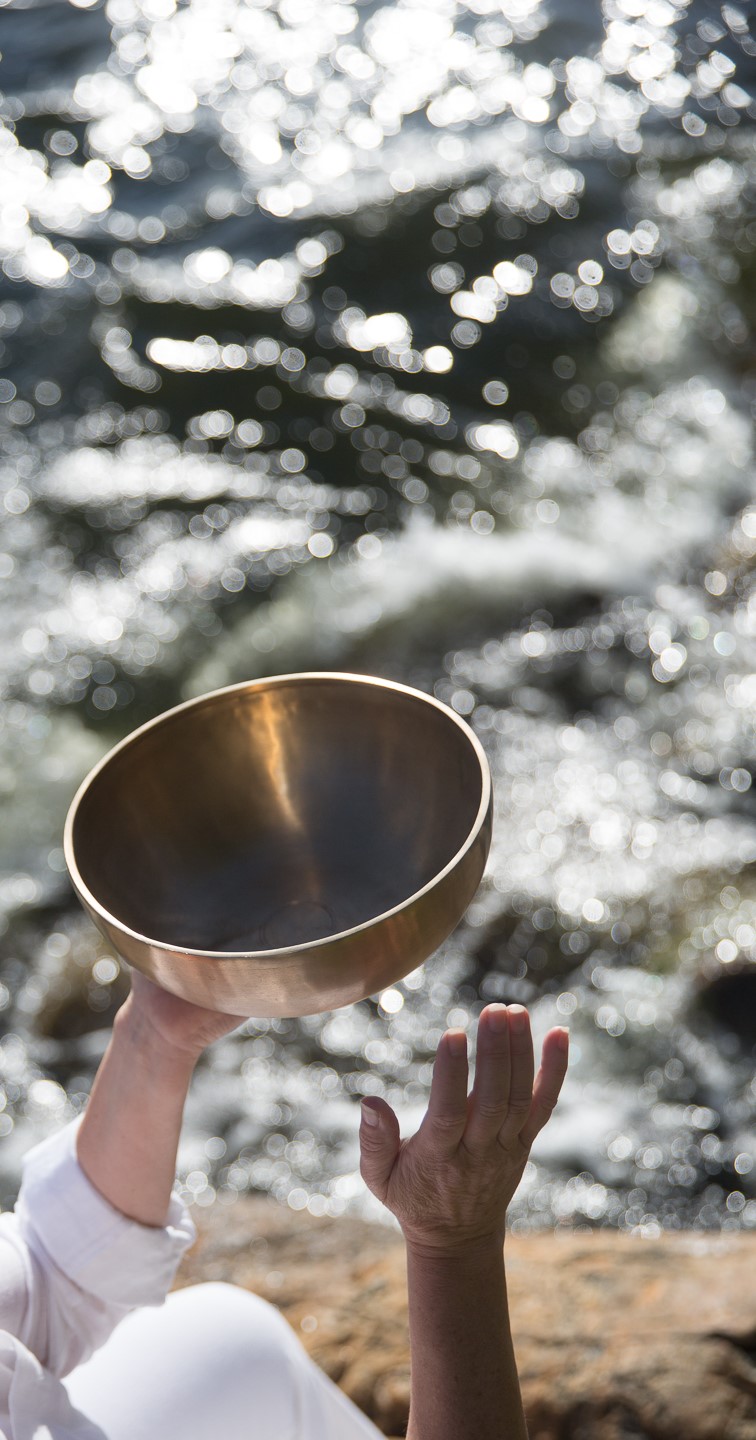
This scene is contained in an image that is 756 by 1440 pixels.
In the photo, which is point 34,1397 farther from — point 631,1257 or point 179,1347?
point 631,1257

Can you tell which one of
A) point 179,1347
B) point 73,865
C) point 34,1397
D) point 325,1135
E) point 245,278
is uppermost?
point 73,865

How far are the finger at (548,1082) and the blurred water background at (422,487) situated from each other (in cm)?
192

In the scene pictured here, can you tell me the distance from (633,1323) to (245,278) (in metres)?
5.27

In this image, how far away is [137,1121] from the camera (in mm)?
1454

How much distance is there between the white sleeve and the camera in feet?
4.72

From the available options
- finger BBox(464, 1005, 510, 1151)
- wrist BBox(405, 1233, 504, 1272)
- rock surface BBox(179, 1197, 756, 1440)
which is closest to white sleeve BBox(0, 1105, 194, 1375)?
wrist BBox(405, 1233, 504, 1272)

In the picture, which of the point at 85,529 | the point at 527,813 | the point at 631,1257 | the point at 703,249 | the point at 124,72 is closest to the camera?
the point at 631,1257

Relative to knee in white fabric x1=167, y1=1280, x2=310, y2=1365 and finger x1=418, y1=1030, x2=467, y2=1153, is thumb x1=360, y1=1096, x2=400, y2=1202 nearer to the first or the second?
finger x1=418, y1=1030, x2=467, y2=1153

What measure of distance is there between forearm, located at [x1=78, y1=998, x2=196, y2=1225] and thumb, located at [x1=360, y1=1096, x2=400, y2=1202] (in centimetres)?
32

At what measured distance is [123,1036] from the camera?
4.86ft

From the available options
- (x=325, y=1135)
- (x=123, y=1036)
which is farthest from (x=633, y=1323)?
(x=325, y=1135)

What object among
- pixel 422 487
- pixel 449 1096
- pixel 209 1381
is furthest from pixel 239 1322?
pixel 422 487

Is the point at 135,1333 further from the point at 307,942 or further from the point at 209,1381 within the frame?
the point at 307,942

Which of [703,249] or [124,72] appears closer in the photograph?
[703,249]
